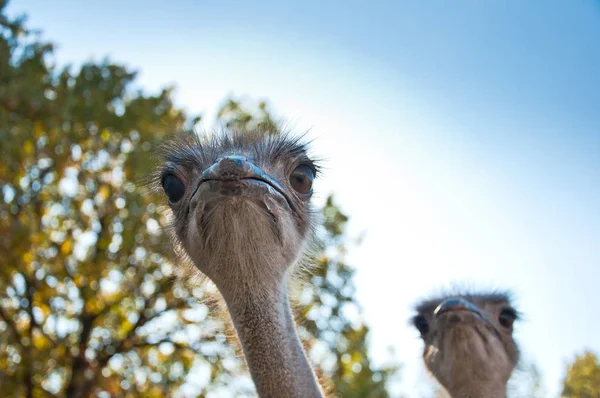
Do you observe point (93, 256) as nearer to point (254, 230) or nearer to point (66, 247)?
point (66, 247)

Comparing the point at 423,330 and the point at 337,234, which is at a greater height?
the point at 337,234

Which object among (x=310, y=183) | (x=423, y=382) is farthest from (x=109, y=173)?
(x=310, y=183)

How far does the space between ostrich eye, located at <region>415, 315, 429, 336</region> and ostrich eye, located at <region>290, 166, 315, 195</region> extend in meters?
1.66

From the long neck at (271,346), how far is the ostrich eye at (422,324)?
1.60 m

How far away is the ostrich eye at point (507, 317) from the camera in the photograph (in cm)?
400

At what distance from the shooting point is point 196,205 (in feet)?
7.83

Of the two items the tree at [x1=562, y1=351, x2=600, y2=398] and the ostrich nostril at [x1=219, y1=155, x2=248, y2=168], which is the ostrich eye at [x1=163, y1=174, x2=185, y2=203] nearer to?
the ostrich nostril at [x1=219, y1=155, x2=248, y2=168]

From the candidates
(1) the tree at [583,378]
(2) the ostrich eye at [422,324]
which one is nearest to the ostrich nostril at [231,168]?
(2) the ostrich eye at [422,324]

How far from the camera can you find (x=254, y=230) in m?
2.42

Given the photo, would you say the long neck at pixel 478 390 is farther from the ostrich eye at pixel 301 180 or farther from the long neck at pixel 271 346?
the ostrich eye at pixel 301 180

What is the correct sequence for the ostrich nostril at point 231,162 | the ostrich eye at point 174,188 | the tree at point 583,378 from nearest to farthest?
the ostrich nostril at point 231,162, the ostrich eye at point 174,188, the tree at point 583,378

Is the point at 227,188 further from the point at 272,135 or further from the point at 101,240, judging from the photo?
the point at 101,240

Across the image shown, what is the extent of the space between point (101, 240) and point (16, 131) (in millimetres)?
3188

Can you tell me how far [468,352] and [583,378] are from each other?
727 centimetres
